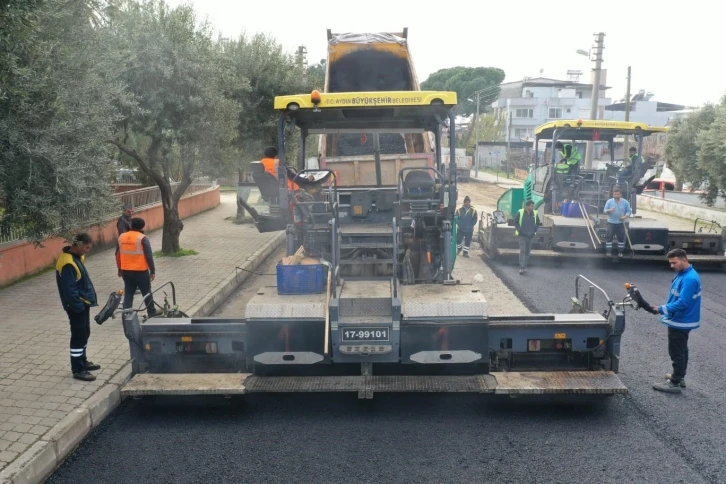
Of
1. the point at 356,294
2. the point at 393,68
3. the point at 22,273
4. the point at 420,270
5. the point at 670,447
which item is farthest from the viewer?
the point at 393,68

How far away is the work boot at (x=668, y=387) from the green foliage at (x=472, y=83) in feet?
203

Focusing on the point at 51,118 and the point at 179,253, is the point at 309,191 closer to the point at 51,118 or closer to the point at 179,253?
the point at 51,118

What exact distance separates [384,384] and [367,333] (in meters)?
0.47

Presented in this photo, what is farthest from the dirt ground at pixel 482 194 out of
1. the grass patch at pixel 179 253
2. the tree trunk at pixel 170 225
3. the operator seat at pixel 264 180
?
the operator seat at pixel 264 180

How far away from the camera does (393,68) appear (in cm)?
1152

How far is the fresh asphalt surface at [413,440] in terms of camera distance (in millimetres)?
4559

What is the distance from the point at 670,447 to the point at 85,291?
5.29m

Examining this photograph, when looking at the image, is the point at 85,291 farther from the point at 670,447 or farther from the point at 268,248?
the point at 268,248

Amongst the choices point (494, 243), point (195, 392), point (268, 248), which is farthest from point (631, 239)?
point (195, 392)

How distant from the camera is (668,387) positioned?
5.96m

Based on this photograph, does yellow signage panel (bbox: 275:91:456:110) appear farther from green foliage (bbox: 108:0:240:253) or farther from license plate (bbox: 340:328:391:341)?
green foliage (bbox: 108:0:240:253)

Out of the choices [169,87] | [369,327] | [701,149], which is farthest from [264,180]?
[701,149]

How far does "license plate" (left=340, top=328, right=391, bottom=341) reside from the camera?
17.7 feet

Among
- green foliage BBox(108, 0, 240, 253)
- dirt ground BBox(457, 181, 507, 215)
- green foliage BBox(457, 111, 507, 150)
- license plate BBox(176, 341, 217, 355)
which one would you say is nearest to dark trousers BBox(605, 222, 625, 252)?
green foliage BBox(108, 0, 240, 253)
